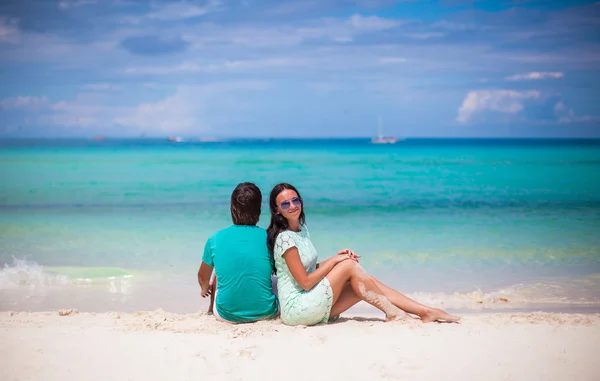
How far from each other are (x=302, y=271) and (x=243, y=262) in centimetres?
46

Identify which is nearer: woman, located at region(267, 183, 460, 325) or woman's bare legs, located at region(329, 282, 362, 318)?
woman, located at region(267, 183, 460, 325)

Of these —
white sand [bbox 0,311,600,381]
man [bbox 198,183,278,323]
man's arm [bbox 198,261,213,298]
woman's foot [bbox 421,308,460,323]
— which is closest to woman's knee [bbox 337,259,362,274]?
white sand [bbox 0,311,600,381]

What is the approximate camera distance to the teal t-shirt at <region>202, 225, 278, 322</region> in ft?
13.8

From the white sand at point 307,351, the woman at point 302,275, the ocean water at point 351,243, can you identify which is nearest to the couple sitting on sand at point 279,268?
the woman at point 302,275

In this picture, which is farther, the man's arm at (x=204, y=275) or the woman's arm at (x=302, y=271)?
the man's arm at (x=204, y=275)

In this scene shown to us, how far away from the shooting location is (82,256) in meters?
8.37

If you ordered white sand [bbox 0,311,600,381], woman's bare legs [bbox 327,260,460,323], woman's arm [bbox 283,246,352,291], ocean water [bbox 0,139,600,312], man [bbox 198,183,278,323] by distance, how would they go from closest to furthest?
1. white sand [bbox 0,311,600,381]
2. woman's arm [bbox 283,246,352,291]
3. man [bbox 198,183,278,323]
4. woman's bare legs [bbox 327,260,460,323]
5. ocean water [bbox 0,139,600,312]

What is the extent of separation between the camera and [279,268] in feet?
13.9

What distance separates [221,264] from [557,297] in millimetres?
4064

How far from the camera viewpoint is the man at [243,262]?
420 cm

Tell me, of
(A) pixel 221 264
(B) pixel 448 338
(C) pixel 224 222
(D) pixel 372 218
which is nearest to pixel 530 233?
(D) pixel 372 218

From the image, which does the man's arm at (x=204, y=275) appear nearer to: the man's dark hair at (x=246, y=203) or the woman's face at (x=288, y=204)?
the man's dark hair at (x=246, y=203)

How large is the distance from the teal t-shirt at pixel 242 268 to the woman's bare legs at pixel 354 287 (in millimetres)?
520

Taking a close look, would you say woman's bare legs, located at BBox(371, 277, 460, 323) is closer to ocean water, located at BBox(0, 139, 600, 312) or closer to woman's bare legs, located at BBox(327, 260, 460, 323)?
woman's bare legs, located at BBox(327, 260, 460, 323)
